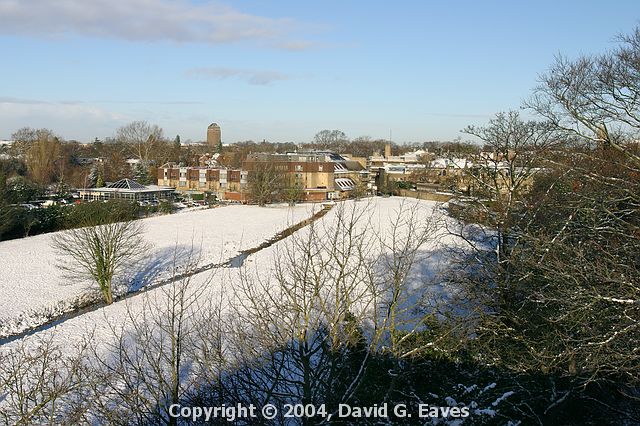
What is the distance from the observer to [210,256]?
2259 cm

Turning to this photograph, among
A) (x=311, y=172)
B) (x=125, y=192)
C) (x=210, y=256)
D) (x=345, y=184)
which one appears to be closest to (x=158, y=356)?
(x=210, y=256)

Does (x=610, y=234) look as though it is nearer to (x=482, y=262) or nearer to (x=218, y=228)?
(x=482, y=262)

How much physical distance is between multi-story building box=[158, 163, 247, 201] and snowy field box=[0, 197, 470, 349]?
11.3 metres

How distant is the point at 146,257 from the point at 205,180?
121ft

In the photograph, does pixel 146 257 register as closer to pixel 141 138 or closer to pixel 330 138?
pixel 141 138

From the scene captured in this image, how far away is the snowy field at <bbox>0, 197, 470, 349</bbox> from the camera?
43.0 feet

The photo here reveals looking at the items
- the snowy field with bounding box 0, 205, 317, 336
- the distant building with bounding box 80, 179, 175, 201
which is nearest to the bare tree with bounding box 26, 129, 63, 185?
the distant building with bounding box 80, 179, 175, 201

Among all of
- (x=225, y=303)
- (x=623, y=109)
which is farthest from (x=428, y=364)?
(x=225, y=303)

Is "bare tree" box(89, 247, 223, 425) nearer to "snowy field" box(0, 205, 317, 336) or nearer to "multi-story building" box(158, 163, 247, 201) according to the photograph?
"snowy field" box(0, 205, 317, 336)

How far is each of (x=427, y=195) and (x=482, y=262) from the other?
3512 centimetres

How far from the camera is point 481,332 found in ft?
30.0

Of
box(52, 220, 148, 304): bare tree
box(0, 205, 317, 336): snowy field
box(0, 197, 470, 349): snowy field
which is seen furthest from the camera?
box(52, 220, 148, 304): bare tree

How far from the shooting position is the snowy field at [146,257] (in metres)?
15.4

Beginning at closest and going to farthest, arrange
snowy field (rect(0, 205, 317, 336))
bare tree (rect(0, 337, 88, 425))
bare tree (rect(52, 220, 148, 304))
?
bare tree (rect(0, 337, 88, 425)), snowy field (rect(0, 205, 317, 336)), bare tree (rect(52, 220, 148, 304))
